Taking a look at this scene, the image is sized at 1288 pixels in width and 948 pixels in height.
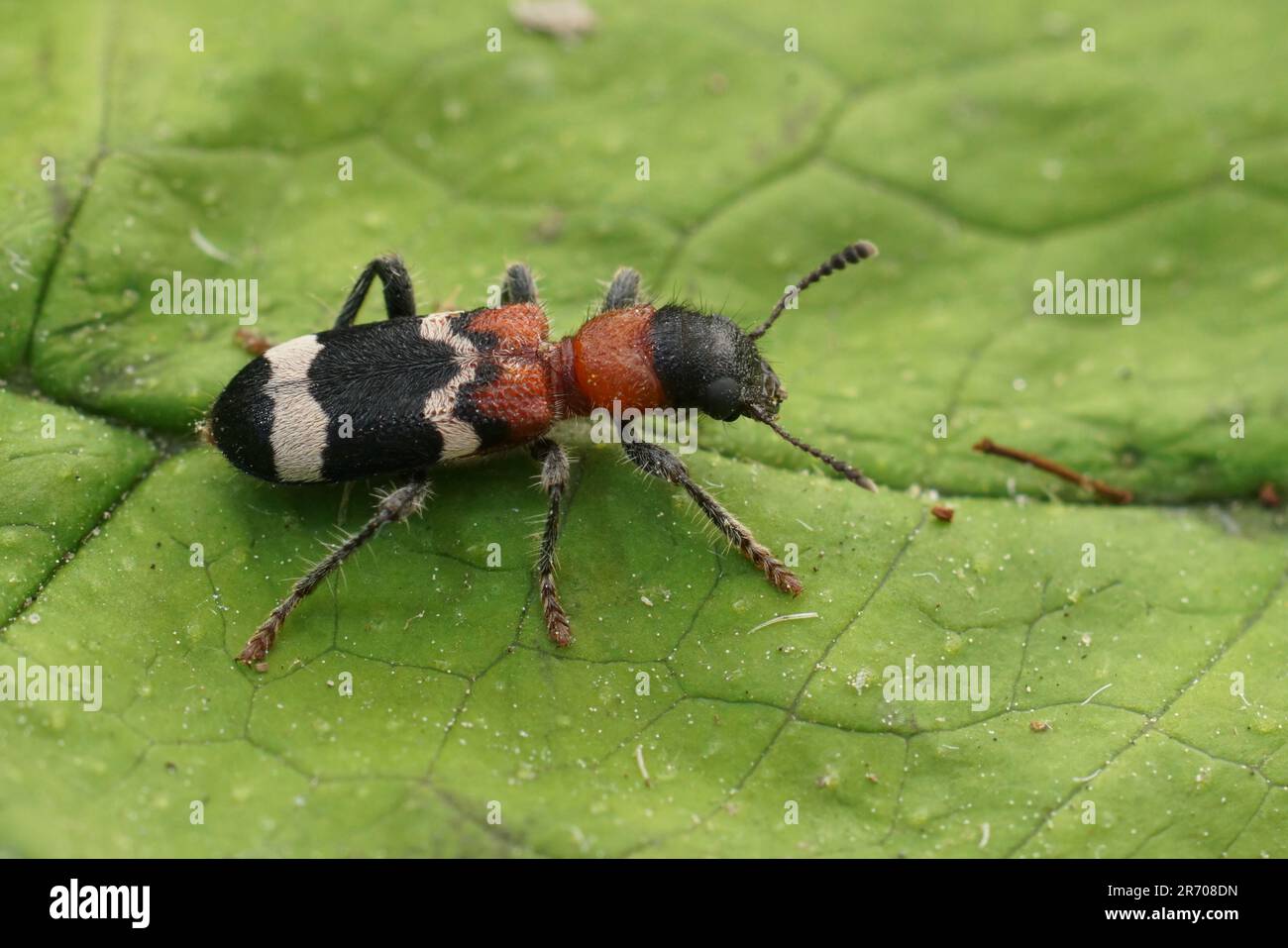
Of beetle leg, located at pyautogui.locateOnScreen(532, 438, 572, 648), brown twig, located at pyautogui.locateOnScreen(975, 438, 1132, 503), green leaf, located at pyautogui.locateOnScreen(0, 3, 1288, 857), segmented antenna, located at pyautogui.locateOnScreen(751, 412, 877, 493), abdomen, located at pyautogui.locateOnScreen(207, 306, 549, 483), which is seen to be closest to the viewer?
green leaf, located at pyautogui.locateOnScreen(0, 3, 1288, 857)

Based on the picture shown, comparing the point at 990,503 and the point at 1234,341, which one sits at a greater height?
the point at 1234,341

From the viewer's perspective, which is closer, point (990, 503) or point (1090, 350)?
point (990, 503)

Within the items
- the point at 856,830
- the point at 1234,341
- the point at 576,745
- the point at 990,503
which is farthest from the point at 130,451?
the point at 1234,341

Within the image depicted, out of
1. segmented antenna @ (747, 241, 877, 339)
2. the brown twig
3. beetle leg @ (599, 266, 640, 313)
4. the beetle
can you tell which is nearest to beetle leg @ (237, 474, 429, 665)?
the beetle

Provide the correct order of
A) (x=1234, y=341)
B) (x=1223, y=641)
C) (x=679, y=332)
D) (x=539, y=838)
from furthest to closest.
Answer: (x=1234, y=341), (x=679, y=332), (x=1223, y=641), (x=539, y=838)

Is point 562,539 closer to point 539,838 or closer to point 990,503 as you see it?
point 539,838

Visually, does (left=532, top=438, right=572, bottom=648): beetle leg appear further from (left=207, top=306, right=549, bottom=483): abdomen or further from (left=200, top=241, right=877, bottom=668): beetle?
(left=207, top=306, right=549, bottom=483): abdomen

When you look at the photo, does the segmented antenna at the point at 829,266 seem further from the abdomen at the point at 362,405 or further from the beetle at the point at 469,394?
the abdomen at the point at 362,405
